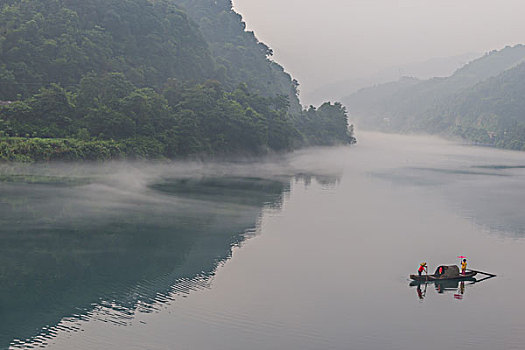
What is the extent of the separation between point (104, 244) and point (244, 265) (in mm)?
8467

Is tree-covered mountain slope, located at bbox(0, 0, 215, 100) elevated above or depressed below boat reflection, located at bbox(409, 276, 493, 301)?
above

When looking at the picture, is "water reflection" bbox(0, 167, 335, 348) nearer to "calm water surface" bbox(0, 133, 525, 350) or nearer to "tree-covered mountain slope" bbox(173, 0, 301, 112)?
"calm water surface" bbox(0, 133, 525, 350)

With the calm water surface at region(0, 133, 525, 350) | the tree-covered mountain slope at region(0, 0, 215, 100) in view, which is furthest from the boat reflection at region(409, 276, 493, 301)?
the tree-covered mountain slope at region(0, 0, 215, 100)

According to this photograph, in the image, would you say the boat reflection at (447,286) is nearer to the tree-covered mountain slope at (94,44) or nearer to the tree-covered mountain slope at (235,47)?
the tree-covered mountain slope at (94,44)

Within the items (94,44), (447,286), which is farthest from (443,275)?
(94,44)

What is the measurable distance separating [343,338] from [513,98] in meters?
200

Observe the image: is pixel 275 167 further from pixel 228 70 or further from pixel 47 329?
pixel 47 329

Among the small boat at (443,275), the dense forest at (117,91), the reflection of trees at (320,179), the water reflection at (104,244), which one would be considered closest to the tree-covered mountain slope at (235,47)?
the dense forest at (117,91)

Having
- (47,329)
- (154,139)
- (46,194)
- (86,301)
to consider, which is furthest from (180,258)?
(154,139)

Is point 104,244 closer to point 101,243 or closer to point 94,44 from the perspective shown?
point 101,243

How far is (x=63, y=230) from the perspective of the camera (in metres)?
32.8

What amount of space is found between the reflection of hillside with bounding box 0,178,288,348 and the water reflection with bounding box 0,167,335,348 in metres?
0.05

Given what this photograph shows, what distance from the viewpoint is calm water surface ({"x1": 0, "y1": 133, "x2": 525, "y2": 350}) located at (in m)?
19.1

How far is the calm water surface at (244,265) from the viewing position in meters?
19.1
